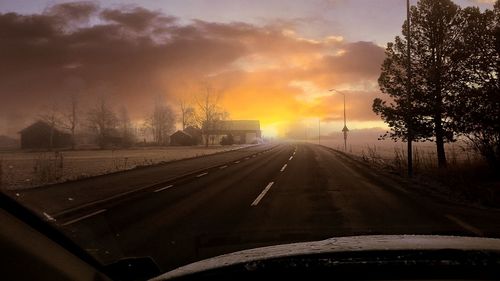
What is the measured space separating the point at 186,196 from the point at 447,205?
715 cm

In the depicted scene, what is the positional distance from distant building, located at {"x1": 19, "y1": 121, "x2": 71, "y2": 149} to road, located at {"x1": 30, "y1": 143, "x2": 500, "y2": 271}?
80.2m

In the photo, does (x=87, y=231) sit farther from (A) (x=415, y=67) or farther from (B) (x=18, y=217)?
(A) (x=415, y=67)

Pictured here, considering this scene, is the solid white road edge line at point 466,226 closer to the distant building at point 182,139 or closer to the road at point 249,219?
the road at point 249,219

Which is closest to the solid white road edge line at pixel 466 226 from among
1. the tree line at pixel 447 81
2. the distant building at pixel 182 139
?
the tree line at pixel 447 81

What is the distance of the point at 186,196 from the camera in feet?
48.0

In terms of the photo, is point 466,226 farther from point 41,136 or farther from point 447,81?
point 41,136

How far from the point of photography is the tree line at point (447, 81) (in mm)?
19266

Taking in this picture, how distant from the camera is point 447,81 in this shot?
22875 mm

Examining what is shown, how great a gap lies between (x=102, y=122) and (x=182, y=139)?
19.3 metres

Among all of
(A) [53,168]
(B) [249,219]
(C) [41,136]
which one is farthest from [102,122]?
(B) [249,219]

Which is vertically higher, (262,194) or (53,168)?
(53,168)

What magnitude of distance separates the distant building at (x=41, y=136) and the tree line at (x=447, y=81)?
75.7m

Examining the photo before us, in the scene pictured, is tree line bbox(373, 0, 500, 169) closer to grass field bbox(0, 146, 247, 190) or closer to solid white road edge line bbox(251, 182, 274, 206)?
solid white road edge line bbox(251, 182, 274, 206)

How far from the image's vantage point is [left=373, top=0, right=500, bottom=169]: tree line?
1927cm
